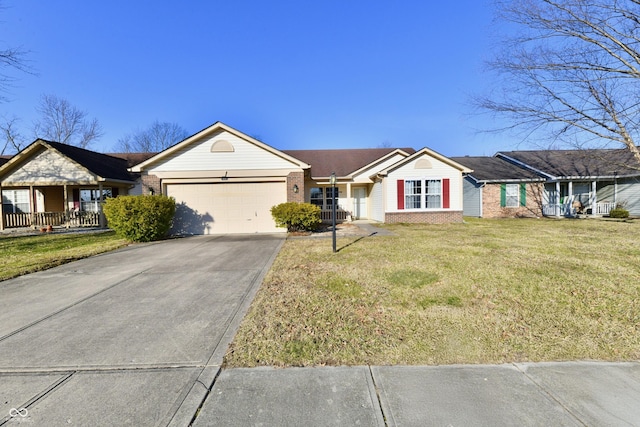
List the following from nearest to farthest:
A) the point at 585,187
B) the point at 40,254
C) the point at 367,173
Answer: the point at 40,254 → the point at 367,173 → the point at 585,187

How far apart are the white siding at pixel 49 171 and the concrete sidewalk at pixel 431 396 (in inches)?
772

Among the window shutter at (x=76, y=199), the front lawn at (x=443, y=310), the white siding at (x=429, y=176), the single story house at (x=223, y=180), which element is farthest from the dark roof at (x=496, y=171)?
the window shutter at (x=76, y=199)

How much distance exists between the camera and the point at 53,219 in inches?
684

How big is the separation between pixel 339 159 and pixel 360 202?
394 centimetres

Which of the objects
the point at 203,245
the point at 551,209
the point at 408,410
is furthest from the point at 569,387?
the point at 551,209

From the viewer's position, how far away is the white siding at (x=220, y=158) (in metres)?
12.9

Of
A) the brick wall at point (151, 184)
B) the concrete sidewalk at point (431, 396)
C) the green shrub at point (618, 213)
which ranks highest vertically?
the brick wall at point (151, 184)

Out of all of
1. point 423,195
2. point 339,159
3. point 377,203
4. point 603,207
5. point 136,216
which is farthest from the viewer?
point 339,159

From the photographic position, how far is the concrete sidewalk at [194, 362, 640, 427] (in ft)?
6.92

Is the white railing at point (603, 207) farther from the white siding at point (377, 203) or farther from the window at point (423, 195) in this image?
the white siding at point (377, 203)

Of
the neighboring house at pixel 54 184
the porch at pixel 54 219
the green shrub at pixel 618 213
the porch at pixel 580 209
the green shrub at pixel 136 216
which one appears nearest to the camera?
the green shrub at pixel 136 216

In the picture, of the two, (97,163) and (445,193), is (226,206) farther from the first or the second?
(445,193)

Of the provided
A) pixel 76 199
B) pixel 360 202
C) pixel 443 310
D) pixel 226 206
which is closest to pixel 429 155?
pixel 360 202

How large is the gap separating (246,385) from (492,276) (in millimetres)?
4986
